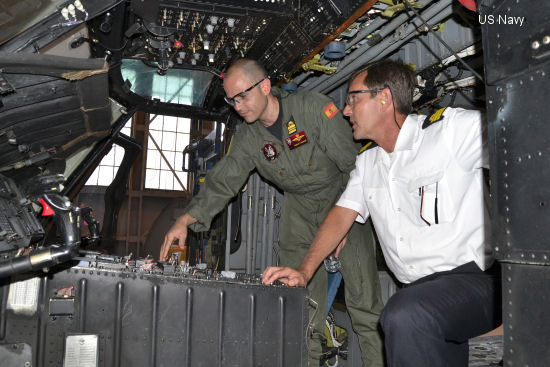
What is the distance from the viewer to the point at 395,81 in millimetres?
2297

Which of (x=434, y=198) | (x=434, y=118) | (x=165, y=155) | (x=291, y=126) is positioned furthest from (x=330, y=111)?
(x=165, y=155)

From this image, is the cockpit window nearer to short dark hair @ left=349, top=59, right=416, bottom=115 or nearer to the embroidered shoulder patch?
the embroidered shoulder patch

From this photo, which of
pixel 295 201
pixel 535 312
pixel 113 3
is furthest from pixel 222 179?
pixel 535 312

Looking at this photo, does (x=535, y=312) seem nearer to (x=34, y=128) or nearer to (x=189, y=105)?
(x=34, y=128)

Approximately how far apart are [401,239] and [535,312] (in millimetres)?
890

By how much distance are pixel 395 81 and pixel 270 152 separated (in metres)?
1.10

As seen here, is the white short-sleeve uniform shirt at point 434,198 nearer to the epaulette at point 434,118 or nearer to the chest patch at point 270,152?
the epaulette at point 434,118

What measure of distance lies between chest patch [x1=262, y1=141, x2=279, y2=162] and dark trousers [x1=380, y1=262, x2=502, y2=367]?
1.56 metres

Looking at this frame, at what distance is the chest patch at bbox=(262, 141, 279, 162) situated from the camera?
309 cm

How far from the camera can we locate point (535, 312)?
1.20m

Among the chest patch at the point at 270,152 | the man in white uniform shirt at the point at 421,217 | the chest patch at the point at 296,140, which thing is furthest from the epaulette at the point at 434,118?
the chest patch at the point at 270,152

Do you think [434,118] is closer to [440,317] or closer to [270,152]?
[440,317]

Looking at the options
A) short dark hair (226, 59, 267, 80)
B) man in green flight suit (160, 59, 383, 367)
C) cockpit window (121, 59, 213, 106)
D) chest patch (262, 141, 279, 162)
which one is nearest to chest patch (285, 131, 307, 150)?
man in green flight suit (160, 59, 383, 367)

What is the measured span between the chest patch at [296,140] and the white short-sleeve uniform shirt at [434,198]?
0.86 meters
